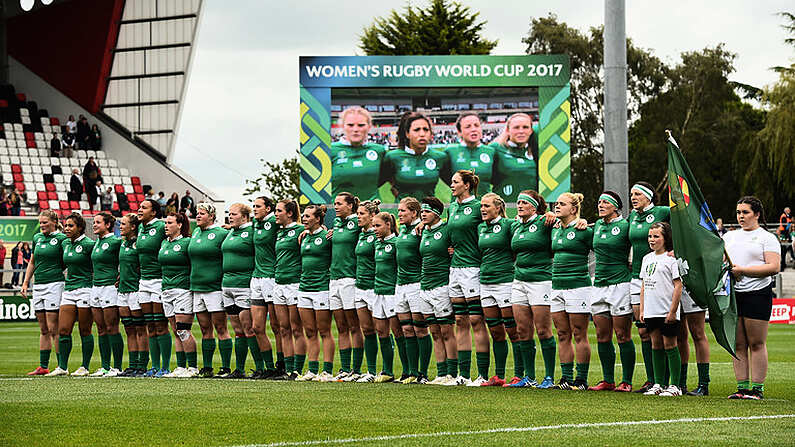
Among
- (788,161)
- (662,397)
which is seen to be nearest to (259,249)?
(662,397)

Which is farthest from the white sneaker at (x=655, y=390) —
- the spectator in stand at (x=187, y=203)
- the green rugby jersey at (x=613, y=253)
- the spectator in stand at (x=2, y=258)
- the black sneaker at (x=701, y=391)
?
the spectator in stand at (x=187, y=203)

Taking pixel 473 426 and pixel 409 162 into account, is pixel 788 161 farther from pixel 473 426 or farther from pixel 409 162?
pixel 473 426

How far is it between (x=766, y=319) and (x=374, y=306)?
4.36 metres

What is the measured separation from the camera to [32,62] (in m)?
45.4

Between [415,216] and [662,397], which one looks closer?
[662,397]

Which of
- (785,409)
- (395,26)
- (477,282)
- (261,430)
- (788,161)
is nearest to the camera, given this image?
(261,430)

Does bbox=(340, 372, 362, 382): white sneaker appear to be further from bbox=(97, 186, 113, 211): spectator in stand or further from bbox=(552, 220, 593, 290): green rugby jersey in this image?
bbox=(97, 186, 113, 211): spectator in stand

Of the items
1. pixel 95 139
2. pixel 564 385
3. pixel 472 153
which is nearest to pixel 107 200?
pixel 95 139

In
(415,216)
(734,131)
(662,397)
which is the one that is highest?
(734,131)

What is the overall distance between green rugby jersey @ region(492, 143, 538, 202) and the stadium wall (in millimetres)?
17457

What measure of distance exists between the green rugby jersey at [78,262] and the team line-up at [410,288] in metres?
0.03

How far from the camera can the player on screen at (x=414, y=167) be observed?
84.5 ft

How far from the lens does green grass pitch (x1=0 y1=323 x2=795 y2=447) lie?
8.20 metres

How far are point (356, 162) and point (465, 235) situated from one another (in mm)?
13431
